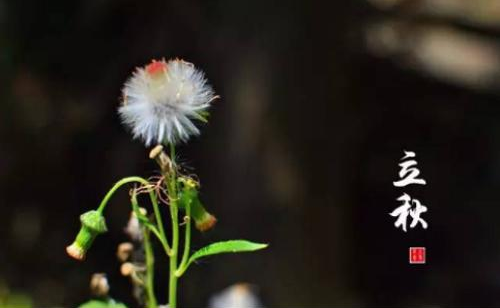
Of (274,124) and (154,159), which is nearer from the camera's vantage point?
(154,159)

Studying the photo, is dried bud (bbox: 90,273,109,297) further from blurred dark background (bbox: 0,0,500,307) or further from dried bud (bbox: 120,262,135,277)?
blurred dark background (bbox: 0,0,500,307)

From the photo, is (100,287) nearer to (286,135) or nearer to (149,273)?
(149,273)

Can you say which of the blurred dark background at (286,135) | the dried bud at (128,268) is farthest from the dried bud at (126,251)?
the blurred dark background at (286,135)

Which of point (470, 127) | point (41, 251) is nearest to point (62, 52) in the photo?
point (41, 251)

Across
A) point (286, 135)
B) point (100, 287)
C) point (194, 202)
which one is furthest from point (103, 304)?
point (286, 135)

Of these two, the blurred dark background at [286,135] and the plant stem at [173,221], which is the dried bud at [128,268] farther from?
the blurred dark background at [286,135]

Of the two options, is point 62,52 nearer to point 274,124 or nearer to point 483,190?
point 274,124

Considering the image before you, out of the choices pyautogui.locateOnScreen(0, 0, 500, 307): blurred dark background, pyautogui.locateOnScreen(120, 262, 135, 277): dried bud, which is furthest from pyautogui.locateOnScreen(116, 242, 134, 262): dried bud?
pyautogui.locateOnScreen(0, 0, 500, 307): blurred dark background
